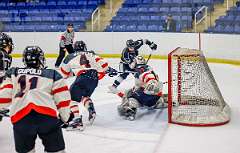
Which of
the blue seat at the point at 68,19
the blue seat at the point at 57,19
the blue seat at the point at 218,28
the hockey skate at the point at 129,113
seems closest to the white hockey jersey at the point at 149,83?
the hockey skate at the point at 129,113

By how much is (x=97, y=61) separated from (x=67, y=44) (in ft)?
16.4

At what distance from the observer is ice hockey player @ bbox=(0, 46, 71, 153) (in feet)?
10.9

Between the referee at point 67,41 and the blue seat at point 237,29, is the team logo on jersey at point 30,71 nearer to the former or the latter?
the referee at point 67,41

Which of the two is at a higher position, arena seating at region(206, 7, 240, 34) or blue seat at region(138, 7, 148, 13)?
blue seat at region(138, 7, 148, 13)

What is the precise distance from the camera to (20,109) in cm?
331

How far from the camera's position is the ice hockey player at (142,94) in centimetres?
583

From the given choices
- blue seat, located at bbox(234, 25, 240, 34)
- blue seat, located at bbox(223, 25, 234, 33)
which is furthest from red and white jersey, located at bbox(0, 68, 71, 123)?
blue seat, located at bbox(223, 25, 234, 33)

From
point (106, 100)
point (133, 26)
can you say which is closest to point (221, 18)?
point (133, 26)

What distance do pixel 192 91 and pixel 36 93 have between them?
310 cm

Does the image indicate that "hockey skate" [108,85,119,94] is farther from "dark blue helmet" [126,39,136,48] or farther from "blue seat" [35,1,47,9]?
"blue seat" [35,1,47,9]

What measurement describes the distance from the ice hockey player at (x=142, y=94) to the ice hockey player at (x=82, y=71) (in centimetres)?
48

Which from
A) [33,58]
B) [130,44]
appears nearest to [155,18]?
[130,44]

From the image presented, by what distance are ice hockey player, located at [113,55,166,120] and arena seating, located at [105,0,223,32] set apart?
611 cm

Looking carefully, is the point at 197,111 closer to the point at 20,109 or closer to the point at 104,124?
the point at 104,124
